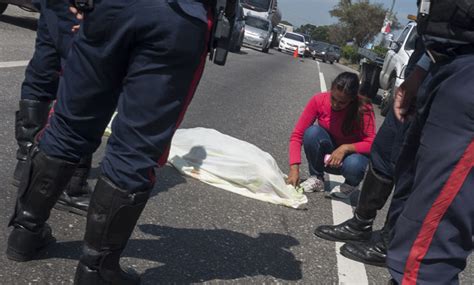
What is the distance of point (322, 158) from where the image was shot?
4375mm

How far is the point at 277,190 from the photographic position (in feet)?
13.2

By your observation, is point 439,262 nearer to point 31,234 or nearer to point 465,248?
point 465,248

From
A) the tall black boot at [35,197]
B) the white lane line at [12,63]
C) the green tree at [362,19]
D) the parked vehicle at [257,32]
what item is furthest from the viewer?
the green tree at [362,19]

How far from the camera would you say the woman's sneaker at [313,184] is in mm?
4391

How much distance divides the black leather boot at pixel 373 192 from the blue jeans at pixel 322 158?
2.74ft

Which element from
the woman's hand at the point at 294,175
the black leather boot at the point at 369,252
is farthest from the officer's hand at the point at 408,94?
the woman's hand at the point at 294,175

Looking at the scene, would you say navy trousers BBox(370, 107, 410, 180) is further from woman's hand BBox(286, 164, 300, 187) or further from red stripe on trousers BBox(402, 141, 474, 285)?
red stripe on trousers BBox(402, 141, 474, 285)

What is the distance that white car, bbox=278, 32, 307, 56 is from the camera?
1480 inches

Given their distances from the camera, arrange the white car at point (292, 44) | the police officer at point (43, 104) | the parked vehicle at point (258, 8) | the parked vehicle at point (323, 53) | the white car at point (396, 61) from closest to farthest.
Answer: the police officer at point (43, 104)
the white car at point (396, 61)
the parked vehicle at point (258, 8)
the white car at point (292, 44)
the parked vehicle at point (323, 53)

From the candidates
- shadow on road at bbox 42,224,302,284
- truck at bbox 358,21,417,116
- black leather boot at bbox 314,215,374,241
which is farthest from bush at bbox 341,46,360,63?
shadow on road at bbox 42,224,302,284

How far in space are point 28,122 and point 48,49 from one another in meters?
0.45

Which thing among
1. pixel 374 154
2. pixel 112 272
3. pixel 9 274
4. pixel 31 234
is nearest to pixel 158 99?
pixel 112 272

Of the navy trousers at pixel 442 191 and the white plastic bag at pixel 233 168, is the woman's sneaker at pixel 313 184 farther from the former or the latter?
the navy trousers at pixel 442 191

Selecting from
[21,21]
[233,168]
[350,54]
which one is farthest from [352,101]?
[350,54]
